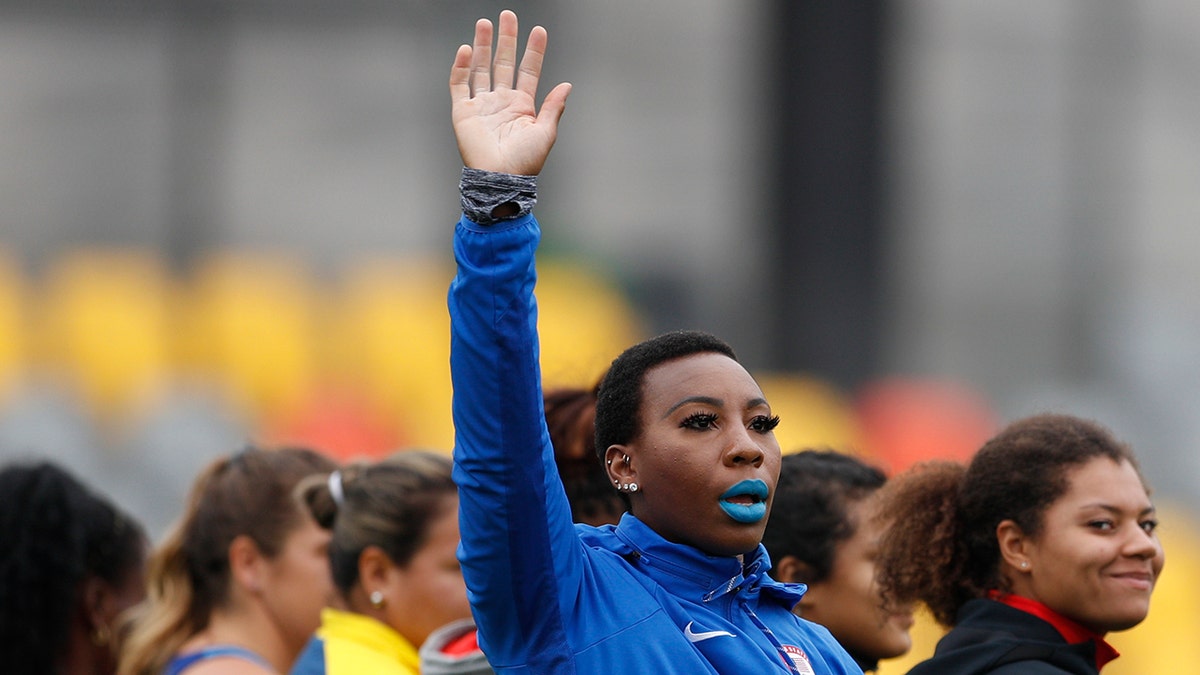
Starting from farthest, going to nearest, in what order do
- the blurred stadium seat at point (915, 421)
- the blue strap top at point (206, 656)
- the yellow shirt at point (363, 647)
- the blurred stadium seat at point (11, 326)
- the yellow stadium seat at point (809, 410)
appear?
the blurred stadium seat at point (11, 326) → the blurred stadium seat at point (915, 421) → the yellow stadium seat at point (809, 410) → the blue strap top at point (206, 656) → the yellow shirt at point (363, 647)

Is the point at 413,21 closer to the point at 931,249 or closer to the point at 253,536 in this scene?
the point at 931,249

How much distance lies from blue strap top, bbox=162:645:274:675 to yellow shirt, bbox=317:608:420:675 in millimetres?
222

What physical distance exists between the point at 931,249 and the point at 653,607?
12670 mm

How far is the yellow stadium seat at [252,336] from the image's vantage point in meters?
11.1

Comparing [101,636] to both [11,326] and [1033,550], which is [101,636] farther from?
[11,326]

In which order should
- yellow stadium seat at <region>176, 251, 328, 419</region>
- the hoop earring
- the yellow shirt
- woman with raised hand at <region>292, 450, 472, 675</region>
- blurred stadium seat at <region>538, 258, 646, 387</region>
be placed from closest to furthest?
1. the yellow shirt
2. woman with raised hand at <region>292, 450, 472, 675</region>
3. the hoop earring
4. yellow stadium seat at <region>176, 251, 328, 419</region>
5. blurred stadium seat at <region>538, 258, 646, 387</region>

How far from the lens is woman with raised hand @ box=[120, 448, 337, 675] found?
397 centimetres

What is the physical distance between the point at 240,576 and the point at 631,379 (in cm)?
174

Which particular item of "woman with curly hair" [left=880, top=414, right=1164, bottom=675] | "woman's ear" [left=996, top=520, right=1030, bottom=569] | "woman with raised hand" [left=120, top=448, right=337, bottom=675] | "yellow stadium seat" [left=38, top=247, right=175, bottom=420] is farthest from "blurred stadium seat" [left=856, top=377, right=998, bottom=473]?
"woman's ear" [left=996, top=520, right=1030, bottom=569]

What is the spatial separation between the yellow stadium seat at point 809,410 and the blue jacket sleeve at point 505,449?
7.16 m

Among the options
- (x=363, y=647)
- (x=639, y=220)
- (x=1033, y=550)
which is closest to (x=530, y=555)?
(x=1033, y=550)

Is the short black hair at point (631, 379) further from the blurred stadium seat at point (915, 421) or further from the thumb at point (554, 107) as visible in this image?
the blurred stadium seat at point (915, 421)

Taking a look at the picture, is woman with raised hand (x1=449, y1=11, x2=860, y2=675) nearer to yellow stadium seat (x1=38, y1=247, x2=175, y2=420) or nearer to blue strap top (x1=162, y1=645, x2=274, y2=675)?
blue strap top (x1=162, y1=645, x2=274, y2=675)

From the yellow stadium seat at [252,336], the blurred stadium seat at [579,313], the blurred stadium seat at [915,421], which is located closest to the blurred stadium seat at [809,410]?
the blurred stadium seat at [915,421]
